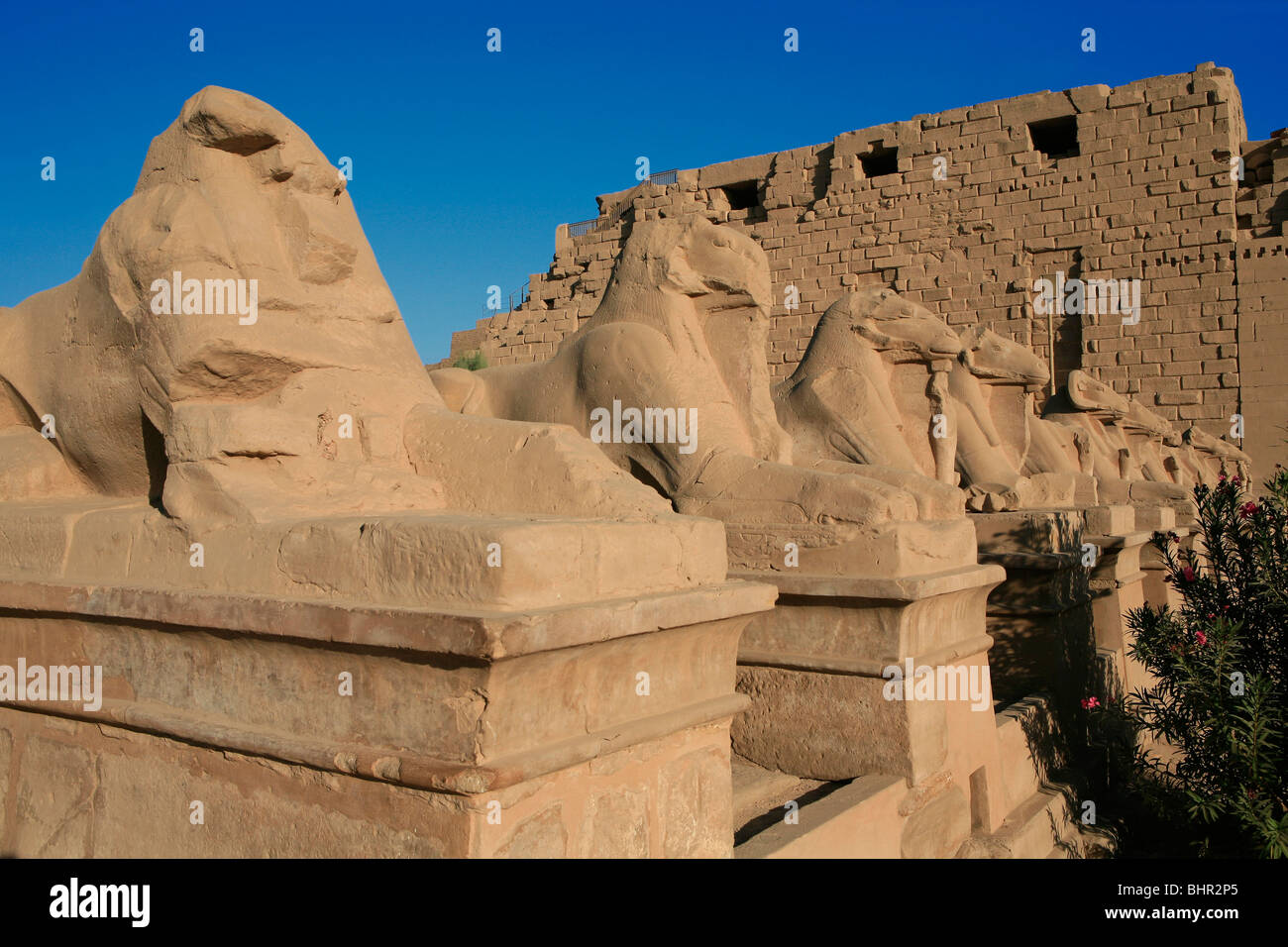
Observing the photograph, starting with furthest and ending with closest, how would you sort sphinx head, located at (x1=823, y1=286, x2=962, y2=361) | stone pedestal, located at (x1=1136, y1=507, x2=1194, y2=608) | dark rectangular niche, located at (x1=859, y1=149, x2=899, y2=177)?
1. dark rectangular niche, located at (x1=859, y1=149, x2=899, y2=177)
2. stone pedestal, located at (x1=1136, y1=507, x2=1194, y2=608)
3. sphinx head, located at (x1=823, y1=286, x2=962, y2=361)

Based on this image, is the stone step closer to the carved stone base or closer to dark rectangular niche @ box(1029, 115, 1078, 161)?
the carved stone base

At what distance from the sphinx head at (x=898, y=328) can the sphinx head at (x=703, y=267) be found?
4.29 ft

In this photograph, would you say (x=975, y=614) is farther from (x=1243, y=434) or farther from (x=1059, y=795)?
(x=1243, y=434)

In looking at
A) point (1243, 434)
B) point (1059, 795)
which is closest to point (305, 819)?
point (1059, 795)

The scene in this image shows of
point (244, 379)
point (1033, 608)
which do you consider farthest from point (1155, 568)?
point (244, 379)

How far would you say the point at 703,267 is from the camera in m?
4.05

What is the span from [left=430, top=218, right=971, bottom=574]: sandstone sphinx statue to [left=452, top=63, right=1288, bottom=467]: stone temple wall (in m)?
12.2

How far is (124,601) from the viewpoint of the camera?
2338 mm

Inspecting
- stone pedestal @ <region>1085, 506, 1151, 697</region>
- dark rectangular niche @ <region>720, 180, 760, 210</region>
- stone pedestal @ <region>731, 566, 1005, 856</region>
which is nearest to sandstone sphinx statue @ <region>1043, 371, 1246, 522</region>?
stone pedestal @ <region>1085, 506, 1151, 697</region>

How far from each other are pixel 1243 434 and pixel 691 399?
13254 millimetres

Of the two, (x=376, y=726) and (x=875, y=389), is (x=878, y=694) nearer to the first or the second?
(x=376, y=726)

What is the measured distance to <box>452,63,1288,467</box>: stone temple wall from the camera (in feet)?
→ 48.1
